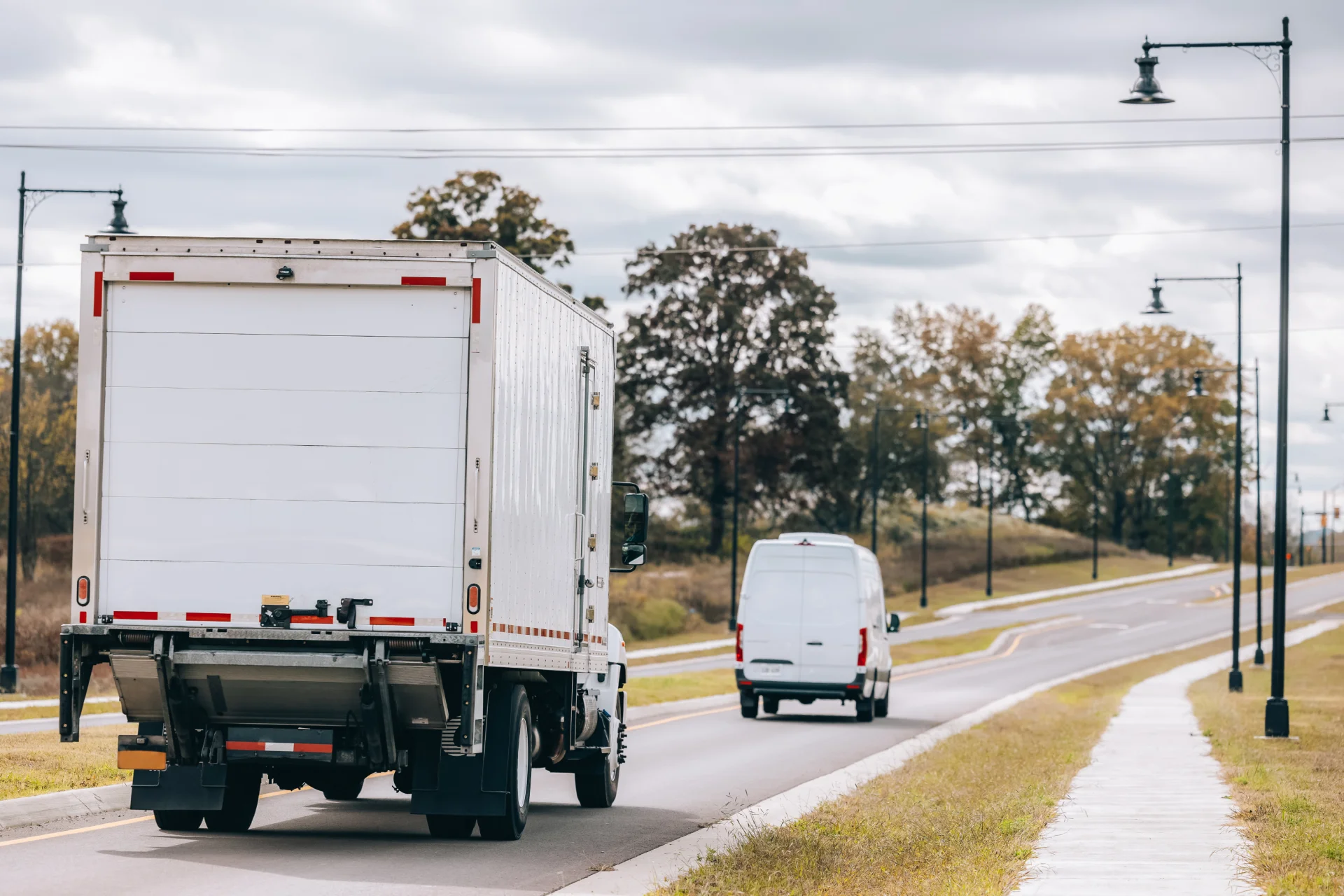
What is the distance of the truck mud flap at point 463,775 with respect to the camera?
12.2 meters

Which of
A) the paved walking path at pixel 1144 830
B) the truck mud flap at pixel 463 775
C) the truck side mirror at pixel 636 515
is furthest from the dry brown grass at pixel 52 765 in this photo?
the paved walking path at pixel 1144 830

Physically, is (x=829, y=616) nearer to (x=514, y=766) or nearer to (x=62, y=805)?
(x=62, y=805)

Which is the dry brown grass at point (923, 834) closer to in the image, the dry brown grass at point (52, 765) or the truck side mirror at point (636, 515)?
the truck side mirror at point (636, 515)

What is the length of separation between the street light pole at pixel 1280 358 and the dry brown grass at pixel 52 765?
1494cm

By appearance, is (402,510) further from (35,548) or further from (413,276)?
(35,548)

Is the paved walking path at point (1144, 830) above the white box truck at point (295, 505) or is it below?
below

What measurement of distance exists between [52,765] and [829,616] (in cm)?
1480

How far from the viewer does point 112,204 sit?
30047 mm

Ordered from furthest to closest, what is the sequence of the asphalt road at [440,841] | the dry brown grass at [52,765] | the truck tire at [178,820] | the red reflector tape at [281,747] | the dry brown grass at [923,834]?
1. the dry brown grass at [52,765]
2. the truck tire at [178,820]
3. the red reflector tape at [281,747]
4. the asphalt road at [440,841]
5. the dry brown grass at [923,834]

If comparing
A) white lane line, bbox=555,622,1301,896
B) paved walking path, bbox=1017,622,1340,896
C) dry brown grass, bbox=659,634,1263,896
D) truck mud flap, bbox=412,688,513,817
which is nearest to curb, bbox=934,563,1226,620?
white lane line, bbox=555,622,1301,896

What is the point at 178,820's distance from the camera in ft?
43.0

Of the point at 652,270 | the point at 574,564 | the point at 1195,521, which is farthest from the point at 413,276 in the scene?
the point at 1195,521

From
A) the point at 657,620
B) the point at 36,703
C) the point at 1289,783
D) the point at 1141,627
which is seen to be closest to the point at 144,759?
the point at 1289,783

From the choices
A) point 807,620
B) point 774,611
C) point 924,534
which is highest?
point 924,534
